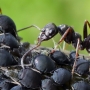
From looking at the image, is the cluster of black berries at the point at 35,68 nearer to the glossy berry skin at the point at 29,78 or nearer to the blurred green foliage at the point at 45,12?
the glossy berry skin at the point at 29,78

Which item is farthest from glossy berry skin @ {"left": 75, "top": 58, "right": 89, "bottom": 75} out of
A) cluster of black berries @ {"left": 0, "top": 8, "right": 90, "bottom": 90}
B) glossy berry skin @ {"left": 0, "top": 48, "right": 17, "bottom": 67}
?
glossy berry skin @ {"left": 0, "top": 48, "right": 17, "bottom": 67}

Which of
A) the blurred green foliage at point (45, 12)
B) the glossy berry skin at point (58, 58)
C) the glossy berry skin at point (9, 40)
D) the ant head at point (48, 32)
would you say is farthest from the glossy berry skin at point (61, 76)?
the blurred green foliage at point (45, 12)

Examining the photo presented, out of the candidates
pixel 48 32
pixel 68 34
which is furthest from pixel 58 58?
pixel 68 34

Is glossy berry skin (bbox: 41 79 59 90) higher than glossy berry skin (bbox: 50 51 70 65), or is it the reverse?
glossy berry skin (bbox: 50 51 70 65)

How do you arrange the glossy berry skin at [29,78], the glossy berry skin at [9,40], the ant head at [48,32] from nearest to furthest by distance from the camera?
1. the glossy berry skin at [29,78]
2. the glossy berry skin at [9,40]
3. the ant head at [48,32]

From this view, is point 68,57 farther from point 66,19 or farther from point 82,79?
point 66,19

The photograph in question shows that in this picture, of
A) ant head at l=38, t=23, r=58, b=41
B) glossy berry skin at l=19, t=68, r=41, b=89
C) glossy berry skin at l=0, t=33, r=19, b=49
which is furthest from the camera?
ant head at l=38, t=23, r=58, b=41

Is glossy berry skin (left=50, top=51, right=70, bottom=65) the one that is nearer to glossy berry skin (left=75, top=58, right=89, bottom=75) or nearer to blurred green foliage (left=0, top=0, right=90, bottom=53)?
glossy berry skin (left=75, top=58, right=89, bottom=75)
